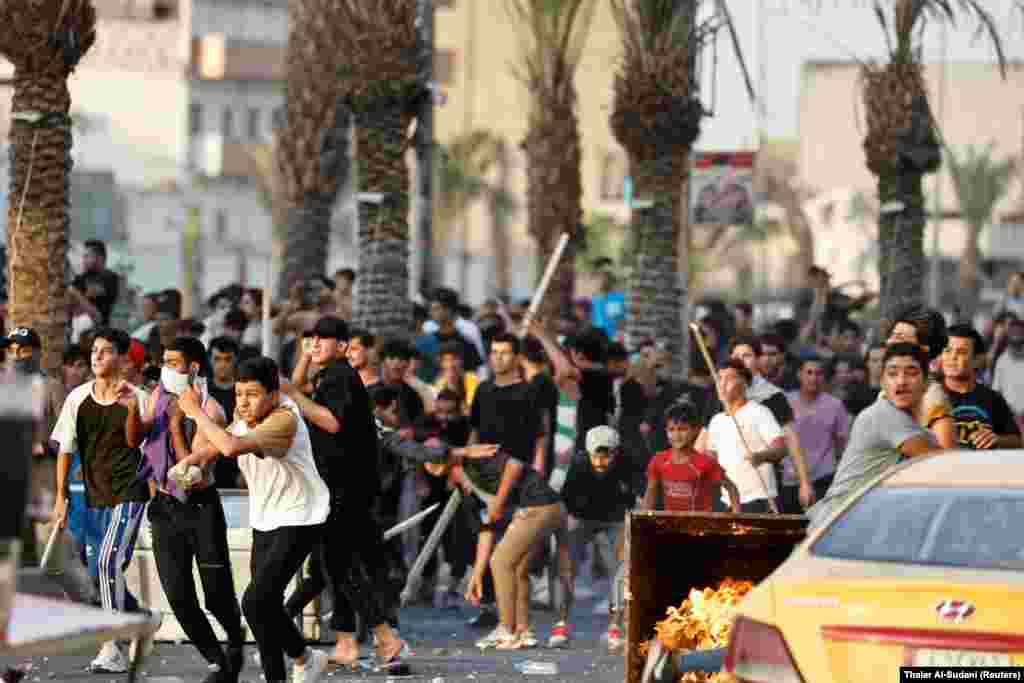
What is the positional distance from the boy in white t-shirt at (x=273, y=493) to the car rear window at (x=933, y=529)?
12.3 ft

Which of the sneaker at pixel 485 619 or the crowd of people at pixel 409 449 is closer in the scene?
the crowd of people at pixel 409 449

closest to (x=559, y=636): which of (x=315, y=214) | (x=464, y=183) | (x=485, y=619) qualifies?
(x=485, y=619)

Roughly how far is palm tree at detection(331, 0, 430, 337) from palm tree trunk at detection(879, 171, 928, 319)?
6551 mm

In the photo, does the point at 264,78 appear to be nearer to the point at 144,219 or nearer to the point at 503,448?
the point at 144,219

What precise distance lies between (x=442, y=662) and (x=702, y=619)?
339cm

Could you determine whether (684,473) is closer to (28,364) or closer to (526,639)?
(526,639)

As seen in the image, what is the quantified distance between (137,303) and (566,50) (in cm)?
1042

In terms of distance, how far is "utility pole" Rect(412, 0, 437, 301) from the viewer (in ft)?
92.0

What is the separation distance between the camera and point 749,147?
30.8m

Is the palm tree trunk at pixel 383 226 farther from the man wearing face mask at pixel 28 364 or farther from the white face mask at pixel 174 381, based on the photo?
the white face mask at pixel 174 381

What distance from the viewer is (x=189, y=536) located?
41.0 ft

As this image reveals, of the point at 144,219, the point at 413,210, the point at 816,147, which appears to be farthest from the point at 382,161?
the point at 816,147

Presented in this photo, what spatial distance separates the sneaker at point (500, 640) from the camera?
15.1 metres

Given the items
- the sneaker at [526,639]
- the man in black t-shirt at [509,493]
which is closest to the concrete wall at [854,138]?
the man in black t-shirt at [509,493]
